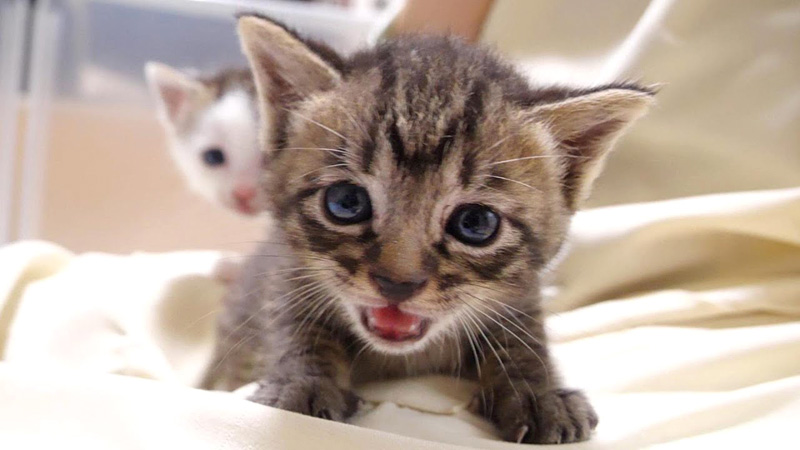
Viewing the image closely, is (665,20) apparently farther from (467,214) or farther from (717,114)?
(467,214)

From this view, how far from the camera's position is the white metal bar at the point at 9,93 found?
2406 mm

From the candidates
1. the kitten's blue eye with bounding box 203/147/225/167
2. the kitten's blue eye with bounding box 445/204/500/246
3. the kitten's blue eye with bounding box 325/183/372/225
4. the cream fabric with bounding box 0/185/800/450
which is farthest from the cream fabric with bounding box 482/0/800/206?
the kitten's blue eye with bounding box 203/147/225/167

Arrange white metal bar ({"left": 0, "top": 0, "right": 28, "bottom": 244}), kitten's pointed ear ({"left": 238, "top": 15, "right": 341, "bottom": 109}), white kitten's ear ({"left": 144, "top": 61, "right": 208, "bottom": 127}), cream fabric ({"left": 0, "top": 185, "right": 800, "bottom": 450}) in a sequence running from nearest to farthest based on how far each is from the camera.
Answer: cream fabric ({"left": 0, "top": 185, "right": 800, "bottom": 450}) → kitten's pointed ear ({"left": 238, "top": 15, "right": 341, "bottom": 109}) → white kitten's ear ({"left": 144, "top": 61, "right": 208, "bottom": 127}) → white metal bar ({"left": 0, "top": 0, "right": 28, "bottom": 244})

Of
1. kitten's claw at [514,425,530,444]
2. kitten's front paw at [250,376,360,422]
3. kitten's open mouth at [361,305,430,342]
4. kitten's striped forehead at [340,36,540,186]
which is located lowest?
kitten's claw at [514,425,530,444]

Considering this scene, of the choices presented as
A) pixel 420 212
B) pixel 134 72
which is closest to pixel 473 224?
pixel 420 212

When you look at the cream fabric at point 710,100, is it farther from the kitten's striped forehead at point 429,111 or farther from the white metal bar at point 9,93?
the white metal bar at point 9,93

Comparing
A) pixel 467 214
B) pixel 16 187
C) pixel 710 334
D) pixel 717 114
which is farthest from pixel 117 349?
pixel 16 187

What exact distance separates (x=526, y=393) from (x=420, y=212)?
0.98 ft

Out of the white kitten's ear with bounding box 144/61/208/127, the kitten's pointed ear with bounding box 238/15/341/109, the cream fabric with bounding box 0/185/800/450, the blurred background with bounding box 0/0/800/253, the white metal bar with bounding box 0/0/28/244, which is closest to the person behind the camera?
the cream fabric with bounding box 0/185/800/450

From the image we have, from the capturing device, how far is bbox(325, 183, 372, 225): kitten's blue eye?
2.96 feet

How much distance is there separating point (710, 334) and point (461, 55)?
1.90ft

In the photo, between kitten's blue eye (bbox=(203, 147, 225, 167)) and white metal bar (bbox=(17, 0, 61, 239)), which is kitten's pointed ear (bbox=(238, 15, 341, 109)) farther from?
white metal bar (bbox=(17, 0, 61, 239))

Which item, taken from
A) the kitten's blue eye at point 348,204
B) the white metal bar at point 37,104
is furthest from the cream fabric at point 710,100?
the white metal bar at point 37,104

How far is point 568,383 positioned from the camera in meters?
1.06
